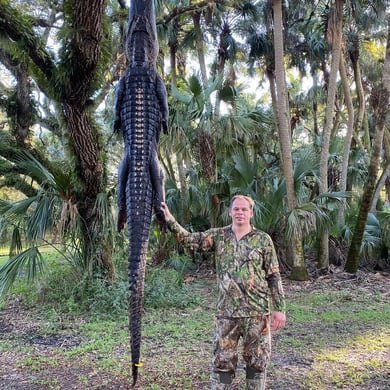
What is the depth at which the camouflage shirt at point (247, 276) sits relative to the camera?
2723mm

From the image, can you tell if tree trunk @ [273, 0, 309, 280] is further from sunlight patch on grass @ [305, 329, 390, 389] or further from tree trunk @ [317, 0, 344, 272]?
sunlight patch on grass @ [305, 329, 390, 389]

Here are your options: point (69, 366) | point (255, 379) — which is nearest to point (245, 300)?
point (255, 379)

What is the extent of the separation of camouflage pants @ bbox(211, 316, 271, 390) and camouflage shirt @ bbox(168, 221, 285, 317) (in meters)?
0.07

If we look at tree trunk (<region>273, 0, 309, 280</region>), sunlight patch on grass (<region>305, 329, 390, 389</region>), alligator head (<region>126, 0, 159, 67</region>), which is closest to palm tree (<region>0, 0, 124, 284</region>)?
alligator head (<region>126, 0, 159, 67</region>)

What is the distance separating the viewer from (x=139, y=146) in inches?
108

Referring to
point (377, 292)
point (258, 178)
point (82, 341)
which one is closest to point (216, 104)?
point (258, 178)

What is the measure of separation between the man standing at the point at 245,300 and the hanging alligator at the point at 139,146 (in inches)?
9.4

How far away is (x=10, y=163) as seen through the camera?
8469mm

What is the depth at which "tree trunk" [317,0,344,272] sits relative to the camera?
29.9 ft

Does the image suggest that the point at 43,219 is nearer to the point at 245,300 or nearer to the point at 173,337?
the point at 173,337

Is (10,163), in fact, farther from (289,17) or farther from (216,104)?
(289,17)

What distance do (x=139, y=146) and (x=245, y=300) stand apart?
1.25 metres

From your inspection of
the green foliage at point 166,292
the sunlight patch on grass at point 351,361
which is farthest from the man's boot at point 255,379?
the green foliage at point 166,292

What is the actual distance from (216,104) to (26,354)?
257 inches
